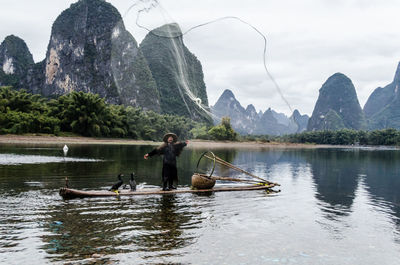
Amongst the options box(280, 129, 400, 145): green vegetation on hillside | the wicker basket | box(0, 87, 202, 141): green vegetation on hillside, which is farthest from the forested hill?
the wicker basket

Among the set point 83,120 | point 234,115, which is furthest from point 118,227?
point 234,115

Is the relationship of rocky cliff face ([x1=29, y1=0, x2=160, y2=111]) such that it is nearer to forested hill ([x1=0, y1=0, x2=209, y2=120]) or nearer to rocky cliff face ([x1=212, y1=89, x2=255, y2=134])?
forested hill ([x1=0, y1=0, x2=209, y2=120])

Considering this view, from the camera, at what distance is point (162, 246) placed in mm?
5898

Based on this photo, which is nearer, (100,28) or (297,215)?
(297,215)

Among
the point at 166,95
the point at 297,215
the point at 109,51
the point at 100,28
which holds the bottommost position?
the point at 297,215

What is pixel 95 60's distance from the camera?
12488cm

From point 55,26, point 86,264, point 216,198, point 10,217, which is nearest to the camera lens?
point 86,264

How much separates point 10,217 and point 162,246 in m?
4.10

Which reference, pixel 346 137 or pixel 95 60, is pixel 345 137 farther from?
pixel 95 60

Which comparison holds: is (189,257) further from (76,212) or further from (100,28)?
(100,28)

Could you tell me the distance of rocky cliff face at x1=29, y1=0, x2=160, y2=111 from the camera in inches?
4793

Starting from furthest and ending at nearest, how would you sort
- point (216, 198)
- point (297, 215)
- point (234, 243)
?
1. point (216, 198)
2. point (297, 215)
3. point (234, 243)

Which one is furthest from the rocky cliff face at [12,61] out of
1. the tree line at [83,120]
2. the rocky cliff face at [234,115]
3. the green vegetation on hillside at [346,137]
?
the green vegetation on hillside at [346,137]

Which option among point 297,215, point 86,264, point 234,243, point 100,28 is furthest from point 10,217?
point 100,28
